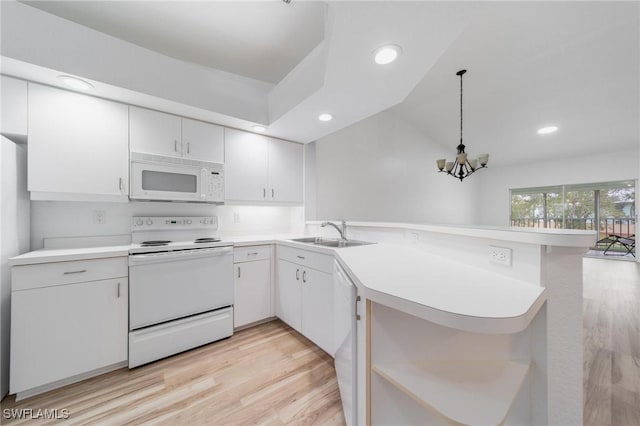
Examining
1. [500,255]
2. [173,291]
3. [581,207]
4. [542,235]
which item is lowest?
[173,291]

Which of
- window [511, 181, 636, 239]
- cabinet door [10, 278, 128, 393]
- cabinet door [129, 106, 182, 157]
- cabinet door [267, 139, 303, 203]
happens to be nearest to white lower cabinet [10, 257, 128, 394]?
cabinet door [10, 278, 128, 393]

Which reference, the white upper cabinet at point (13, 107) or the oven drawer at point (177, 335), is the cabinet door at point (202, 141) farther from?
the oven drawer at point (177, 335)

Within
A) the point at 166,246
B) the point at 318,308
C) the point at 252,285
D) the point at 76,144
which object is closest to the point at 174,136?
the point at 76,144

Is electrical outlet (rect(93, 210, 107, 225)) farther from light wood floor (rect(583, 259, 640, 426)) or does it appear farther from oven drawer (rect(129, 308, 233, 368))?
light wood floor (rect(583, 259, 640, 426))

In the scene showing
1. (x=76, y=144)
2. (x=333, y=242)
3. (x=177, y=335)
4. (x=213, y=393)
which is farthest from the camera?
(x=333, y=242)

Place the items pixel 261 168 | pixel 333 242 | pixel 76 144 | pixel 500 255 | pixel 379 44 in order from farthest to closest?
1. pixel 261 168
2. pixel 333 242
3. pixel 76 144
4. pixel 379 44
5. pixel 500 255

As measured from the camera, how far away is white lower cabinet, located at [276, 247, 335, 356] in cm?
176

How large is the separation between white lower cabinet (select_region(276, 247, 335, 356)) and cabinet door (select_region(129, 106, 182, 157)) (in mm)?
1426

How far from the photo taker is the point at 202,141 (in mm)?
2219

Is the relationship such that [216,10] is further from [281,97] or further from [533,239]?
[533,239]

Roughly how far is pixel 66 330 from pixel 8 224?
786 millimetres

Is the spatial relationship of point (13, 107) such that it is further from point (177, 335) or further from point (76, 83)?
point (177, 335)

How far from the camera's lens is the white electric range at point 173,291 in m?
1.71

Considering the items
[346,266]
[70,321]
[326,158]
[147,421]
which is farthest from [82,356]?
[326,158]
